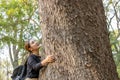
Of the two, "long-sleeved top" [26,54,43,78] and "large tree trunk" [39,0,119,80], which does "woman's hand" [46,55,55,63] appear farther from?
"long-sleeved top" [26,54,43,78]

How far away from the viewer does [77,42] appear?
8.54 feet

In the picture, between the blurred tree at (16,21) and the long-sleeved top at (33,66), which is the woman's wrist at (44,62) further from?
the blurred tree at (16,21)

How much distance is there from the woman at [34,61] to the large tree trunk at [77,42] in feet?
0.22

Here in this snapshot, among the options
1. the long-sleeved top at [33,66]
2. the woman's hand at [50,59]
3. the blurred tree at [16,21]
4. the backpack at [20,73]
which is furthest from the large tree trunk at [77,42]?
the blurred tree at [16,21]

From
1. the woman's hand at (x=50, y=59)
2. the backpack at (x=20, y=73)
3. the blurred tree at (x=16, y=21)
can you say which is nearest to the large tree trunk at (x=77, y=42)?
the woman's hand at (x=50, y=59)

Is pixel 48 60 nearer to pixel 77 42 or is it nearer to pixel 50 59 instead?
pixel 50 59

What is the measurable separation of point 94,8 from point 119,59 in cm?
839

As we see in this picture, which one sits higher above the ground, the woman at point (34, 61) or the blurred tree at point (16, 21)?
the blurred tree at point (16, 21)

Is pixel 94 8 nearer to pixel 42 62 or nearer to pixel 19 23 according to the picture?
pixel 42 62

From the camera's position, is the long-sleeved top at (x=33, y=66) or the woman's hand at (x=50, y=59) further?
the long-sleeved top at (x=33, y=66)

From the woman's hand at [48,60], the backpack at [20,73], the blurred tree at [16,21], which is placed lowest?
the backpack at [20,73]

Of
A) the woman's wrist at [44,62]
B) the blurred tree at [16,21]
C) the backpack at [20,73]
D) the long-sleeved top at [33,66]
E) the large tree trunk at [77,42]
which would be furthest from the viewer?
the blurred tree at [16,21]

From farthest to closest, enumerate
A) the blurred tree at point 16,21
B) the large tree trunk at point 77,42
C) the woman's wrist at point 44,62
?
the blurred tree at point 16,21, the woman's wrist at point 44,62, the large tree trunk at point 77,42

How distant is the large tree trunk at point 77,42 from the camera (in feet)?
8.44
